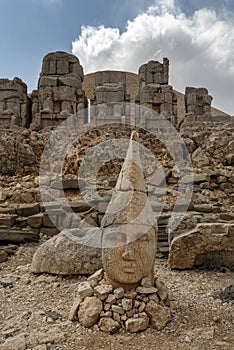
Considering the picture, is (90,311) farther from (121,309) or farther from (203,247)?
(203,247)

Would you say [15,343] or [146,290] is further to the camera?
[146,290]

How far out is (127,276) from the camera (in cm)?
364

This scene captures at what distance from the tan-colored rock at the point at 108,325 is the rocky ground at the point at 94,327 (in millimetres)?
51

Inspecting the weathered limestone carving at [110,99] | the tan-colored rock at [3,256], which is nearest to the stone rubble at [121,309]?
the tan-colored rock at [3,256]

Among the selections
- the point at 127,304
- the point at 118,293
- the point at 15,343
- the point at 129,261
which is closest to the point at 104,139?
the point at 129,261

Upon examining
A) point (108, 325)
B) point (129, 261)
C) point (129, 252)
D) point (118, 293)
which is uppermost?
point (129, 252)

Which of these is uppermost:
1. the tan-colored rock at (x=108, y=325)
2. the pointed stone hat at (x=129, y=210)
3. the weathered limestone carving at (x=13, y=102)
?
the weathered limestone carving at (x=13, y=102)

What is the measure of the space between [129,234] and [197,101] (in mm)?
15603

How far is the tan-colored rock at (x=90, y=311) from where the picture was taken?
3537mm

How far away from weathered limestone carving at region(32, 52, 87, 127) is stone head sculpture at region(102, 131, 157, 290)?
39.7 feet

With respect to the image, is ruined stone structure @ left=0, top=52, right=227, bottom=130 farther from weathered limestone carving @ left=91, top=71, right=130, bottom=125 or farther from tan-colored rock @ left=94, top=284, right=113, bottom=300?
tan-colored rock @ left=94, top=284, right=113, bottom=300

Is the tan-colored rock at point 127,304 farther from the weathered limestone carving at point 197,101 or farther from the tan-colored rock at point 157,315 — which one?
the weathered limestone carving at point 197,101

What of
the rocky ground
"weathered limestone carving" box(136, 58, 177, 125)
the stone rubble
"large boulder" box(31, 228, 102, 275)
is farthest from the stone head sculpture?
"weathered limestone carving" box(136, 58, 177, 125)

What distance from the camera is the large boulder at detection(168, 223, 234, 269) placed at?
561cm
